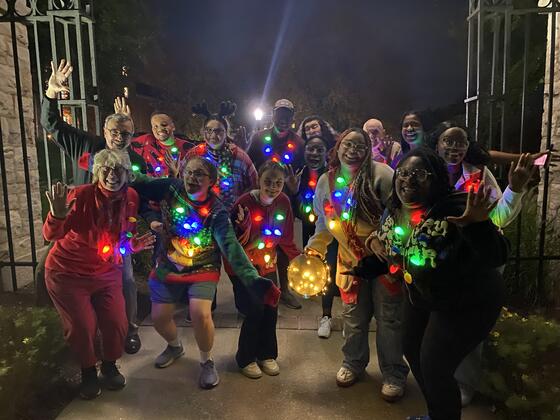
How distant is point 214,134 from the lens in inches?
181

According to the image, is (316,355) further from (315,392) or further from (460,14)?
(460,14)

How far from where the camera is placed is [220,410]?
322cm

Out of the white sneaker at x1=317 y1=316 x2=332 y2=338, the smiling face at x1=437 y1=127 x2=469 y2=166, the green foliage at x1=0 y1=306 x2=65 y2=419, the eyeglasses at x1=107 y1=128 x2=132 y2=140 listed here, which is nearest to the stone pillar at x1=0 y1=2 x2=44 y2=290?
the green foliage at x1=0 y1=306 x2=65 y2=419

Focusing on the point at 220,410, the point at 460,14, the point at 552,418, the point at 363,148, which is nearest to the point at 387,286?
the point at 363,148

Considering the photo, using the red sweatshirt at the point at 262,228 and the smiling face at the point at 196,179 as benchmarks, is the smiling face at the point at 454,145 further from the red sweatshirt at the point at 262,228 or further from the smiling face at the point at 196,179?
the smiling face at the point at 196,179

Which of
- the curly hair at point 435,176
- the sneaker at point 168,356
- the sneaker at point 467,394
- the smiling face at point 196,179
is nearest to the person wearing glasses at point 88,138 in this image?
the sneaker at point 168,356

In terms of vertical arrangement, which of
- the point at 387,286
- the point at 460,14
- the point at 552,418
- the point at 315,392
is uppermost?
the point at 460,14

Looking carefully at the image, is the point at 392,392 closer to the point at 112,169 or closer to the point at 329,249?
the point at 329,249

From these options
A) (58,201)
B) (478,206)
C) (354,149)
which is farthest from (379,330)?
(58,201)

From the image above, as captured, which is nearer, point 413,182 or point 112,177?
point 413,182

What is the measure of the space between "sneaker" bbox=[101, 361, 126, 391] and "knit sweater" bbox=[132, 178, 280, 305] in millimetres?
702

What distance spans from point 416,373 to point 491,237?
104 cm

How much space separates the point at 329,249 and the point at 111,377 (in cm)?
200

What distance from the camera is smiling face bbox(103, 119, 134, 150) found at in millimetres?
3752
